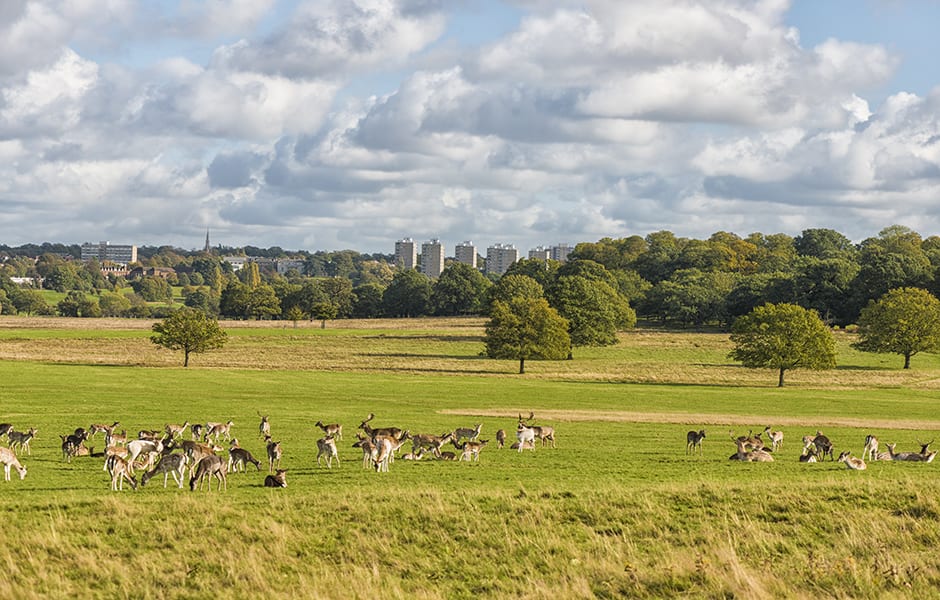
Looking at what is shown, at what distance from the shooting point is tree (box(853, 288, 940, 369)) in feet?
340

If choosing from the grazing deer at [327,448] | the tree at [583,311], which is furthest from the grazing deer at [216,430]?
the tree at [583,311]

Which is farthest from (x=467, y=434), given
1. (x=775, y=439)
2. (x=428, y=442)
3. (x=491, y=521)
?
(x=491, y=521)

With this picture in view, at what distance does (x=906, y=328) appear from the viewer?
10388 cm

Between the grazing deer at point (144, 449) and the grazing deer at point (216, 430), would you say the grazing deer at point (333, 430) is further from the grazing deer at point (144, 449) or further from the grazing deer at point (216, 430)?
the grazing deer at point (144, 449)

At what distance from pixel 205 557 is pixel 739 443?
2056 centimetres

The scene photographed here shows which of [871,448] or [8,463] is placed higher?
[871,448]

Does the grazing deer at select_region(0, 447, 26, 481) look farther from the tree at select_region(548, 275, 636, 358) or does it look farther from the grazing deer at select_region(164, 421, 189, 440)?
the tree at select_region(548, 275, 636, 358)

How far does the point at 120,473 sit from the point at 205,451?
2.31 m

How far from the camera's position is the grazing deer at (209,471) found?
79.7 feet

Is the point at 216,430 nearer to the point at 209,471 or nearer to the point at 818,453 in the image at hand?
the point at 209,471

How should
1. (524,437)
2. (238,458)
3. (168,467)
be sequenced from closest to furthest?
1. (168,467)
2. (238,458)
3. (524,437)

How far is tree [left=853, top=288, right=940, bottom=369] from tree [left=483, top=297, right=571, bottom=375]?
115 feet

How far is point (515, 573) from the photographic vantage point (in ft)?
60.9

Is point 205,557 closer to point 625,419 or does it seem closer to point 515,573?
point 515,573
